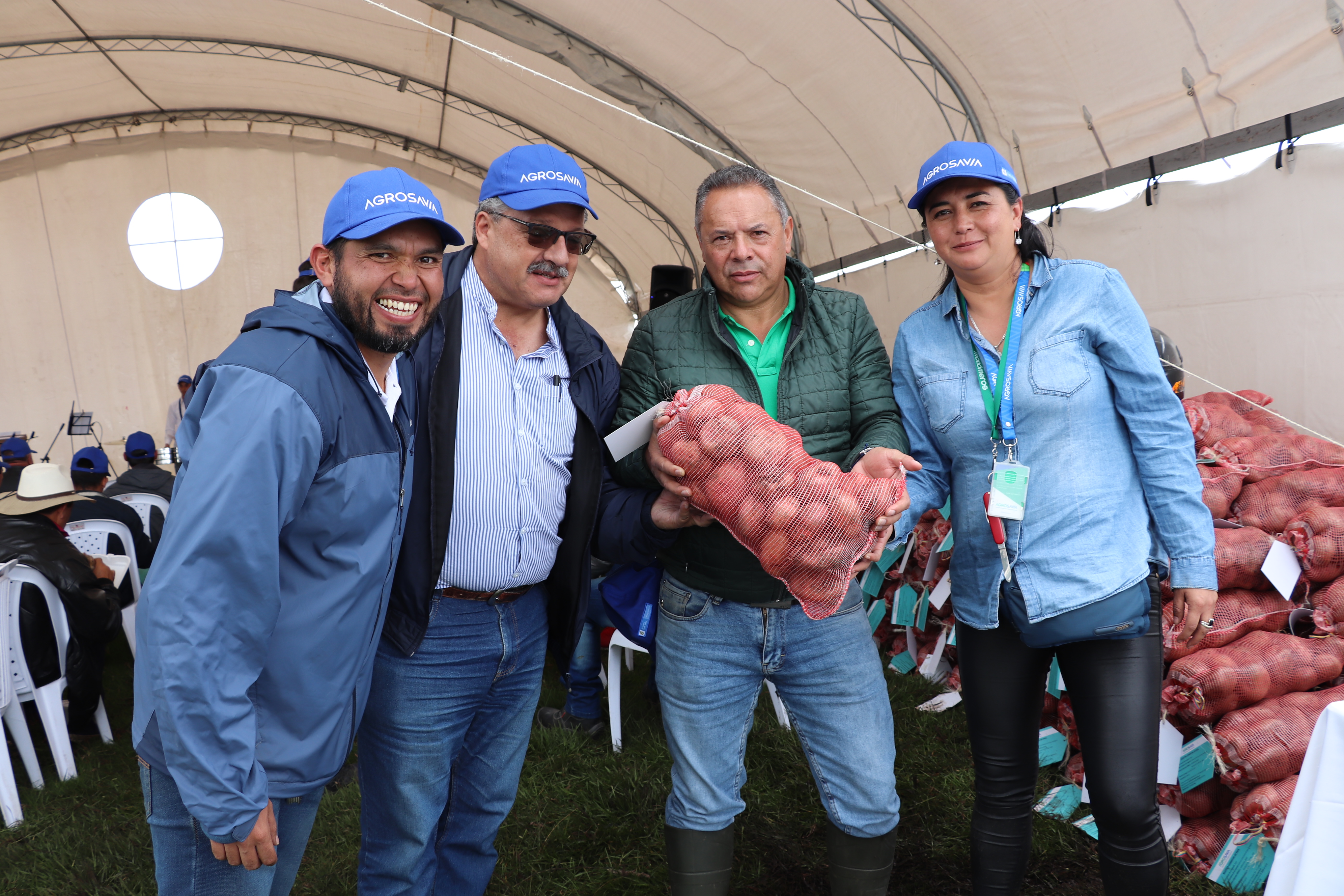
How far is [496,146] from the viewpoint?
37.7 feet

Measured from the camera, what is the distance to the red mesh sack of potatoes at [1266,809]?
209 centimetres

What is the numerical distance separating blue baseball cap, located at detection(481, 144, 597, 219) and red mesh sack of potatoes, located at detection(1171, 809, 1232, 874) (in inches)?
91.2

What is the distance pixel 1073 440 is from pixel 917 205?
569 mm

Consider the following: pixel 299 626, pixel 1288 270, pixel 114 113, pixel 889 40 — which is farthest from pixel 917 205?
pixel 114 113

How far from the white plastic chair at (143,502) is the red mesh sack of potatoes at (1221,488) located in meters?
5.32

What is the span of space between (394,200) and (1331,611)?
261 centimetres

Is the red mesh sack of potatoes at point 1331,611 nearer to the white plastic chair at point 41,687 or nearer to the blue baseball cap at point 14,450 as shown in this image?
the white plastic chair at point 41,687

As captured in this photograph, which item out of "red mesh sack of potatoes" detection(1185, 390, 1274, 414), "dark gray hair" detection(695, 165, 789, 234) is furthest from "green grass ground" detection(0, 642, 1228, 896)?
"dark gray hair" detection(695, 165, 789, 234)

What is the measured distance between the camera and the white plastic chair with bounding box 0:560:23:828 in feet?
9.70

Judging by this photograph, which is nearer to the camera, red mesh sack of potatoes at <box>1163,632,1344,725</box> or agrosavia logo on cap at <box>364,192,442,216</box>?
agrosavia logo on cap at <box>364,192,442,216</box>

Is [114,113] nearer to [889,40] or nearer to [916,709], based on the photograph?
[889,40]

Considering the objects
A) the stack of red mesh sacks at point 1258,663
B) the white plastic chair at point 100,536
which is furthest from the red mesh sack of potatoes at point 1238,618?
the white plastic chair at point 100,536

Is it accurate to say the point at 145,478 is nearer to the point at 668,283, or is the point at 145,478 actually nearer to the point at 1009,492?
the point at 668,283

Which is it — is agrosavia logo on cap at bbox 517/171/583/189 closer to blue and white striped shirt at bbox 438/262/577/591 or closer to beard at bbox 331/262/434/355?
blue and white striped shirt at bbox 438/262/577/591
